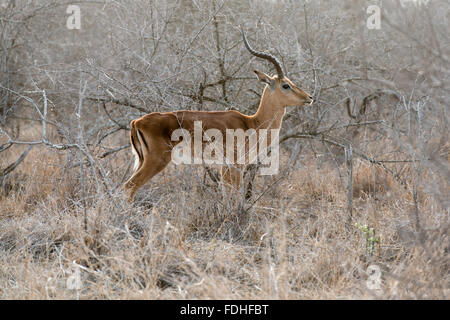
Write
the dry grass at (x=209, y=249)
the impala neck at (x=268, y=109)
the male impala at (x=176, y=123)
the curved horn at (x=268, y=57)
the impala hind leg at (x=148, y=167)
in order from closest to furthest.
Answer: the dry grass at (x=209, y=249)
the curved horn at (x=268, y=57)
the male impala at (x=176, y=123)
the impala hind leg at (x=148, y=167)
the impala neck at (x=268, y=109)

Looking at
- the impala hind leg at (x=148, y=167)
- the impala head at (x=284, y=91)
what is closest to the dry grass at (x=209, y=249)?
the impala hind leg at (x=148, y=167)

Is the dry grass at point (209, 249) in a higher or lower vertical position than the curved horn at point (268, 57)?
lower

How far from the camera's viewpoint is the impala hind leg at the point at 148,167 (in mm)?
5453

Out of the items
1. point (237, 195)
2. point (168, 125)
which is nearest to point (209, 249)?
point (237, 195)

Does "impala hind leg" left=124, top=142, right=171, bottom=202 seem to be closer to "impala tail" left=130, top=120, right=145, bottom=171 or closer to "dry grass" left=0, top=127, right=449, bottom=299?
"impala tail" left=130, top=120, right=145, bottom=171

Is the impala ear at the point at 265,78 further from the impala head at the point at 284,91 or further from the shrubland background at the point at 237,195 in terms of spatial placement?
the shrubland background at the point at 237,195

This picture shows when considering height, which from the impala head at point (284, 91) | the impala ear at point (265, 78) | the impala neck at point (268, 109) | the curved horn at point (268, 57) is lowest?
the impala neck at point (268, 109)

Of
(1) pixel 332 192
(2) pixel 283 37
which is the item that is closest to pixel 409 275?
(1) pixel 332 192

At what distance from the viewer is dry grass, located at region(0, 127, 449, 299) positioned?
10.7ft

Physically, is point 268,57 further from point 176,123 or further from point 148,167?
point 148,167

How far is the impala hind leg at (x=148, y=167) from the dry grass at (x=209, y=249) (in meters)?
0.24

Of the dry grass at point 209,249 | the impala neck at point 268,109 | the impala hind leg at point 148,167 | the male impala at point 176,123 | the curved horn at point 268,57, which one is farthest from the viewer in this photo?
the impala neck at point 268,109

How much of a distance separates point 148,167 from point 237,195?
4.27 feet
